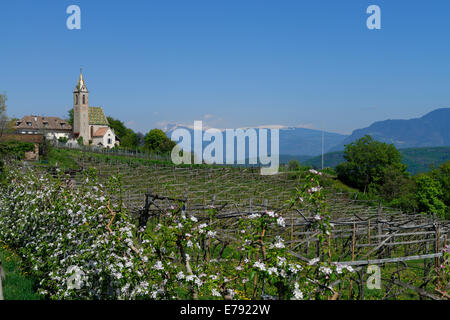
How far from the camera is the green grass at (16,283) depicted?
238 inches

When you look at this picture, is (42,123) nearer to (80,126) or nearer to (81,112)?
(80,126)

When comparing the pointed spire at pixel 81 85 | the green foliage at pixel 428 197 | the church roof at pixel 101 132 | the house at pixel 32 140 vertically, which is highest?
the pointed spire at pixel 81 85

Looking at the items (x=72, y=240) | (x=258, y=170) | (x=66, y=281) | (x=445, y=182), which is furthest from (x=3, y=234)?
(x=445, y=182)

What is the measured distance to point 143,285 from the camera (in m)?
4.77

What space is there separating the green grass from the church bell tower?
63.1 m

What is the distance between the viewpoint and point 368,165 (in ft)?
178

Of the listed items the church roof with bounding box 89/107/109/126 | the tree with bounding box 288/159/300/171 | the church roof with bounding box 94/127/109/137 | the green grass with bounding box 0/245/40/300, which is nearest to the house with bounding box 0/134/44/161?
the tree with bounding box 288/159/300/171

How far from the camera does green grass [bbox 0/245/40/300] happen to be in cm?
604

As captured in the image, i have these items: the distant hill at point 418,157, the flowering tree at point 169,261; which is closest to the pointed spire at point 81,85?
the flowering tree at point 169,261

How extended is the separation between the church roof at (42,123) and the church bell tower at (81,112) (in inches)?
170

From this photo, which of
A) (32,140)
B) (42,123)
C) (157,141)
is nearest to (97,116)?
(42,123)

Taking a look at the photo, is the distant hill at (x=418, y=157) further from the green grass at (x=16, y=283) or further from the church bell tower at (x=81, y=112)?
the green grass at (x=16, y=283)
